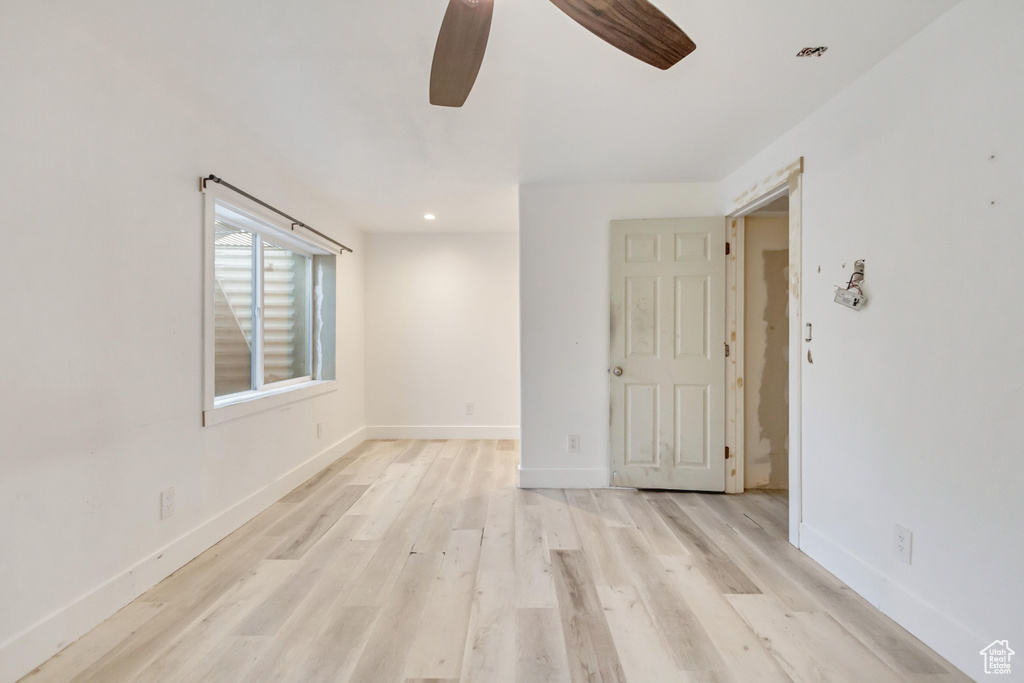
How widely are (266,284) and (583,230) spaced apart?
97.5 inches

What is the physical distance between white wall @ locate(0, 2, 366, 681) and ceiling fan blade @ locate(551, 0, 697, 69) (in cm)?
164

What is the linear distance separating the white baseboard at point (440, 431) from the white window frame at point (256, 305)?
99cm

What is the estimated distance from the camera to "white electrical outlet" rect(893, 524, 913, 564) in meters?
1.66

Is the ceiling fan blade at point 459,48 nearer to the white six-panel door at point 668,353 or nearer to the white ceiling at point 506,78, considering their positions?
the white ceiling at point 506,78

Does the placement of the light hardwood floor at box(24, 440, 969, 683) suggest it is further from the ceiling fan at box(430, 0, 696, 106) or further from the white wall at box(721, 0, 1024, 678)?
the ceiling fan at box(430, 0, 696, 106)

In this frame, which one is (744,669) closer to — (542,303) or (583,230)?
(542,303)

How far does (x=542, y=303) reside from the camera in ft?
10.8

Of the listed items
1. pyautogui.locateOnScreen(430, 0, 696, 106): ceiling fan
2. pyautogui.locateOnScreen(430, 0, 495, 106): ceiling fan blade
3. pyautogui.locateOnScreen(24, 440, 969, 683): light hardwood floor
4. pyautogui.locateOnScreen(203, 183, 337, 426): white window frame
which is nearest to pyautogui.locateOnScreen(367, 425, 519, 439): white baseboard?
pyautogui.locateOnScreen(203, 183, 337, 426): white window frame

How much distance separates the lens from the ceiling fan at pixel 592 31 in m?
1.16

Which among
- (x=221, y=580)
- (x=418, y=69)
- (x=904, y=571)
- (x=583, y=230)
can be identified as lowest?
(x=221, y=580)

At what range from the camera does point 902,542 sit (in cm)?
169

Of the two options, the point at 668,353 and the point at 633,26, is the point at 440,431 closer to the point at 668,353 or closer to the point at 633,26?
the point at 668,353

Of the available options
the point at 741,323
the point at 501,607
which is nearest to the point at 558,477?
the point at 501,607

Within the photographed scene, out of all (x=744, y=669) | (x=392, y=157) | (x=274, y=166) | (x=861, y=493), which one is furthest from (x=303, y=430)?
(x=861, y=493)
